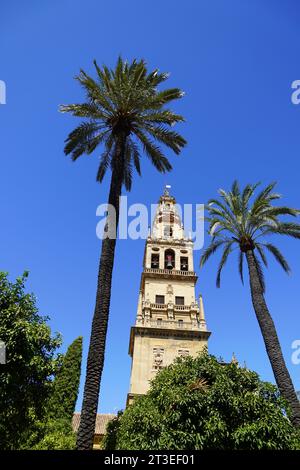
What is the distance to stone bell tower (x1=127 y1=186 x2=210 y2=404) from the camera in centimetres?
3256

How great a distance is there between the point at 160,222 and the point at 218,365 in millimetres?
30214

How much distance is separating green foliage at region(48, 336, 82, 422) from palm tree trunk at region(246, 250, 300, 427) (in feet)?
52.0

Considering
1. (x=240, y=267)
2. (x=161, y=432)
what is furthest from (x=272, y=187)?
(x=161, y=432)

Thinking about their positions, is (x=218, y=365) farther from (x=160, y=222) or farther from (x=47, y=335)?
(x=160, y=222)

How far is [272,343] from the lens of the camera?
60.3 feet

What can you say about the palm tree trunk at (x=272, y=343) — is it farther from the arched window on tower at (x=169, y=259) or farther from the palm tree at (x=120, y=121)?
the arched window on tower at (x=169, y=259)

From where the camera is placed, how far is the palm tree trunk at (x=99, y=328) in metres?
11.0

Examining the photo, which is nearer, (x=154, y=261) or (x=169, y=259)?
(x=154, y=261)

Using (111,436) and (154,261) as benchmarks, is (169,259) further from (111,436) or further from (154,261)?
(111,436)

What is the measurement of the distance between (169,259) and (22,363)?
27800 mm

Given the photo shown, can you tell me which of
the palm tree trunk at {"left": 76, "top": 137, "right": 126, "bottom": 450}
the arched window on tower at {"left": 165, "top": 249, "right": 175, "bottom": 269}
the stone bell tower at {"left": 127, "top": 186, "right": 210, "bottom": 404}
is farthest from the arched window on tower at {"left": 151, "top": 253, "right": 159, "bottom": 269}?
the palm tree trunk at {"left": 76, "top": 137, "right": 126, "bottom": 450}

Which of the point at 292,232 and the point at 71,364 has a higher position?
the point at 292,232

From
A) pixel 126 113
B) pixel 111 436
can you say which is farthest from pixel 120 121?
pixel 111 436
